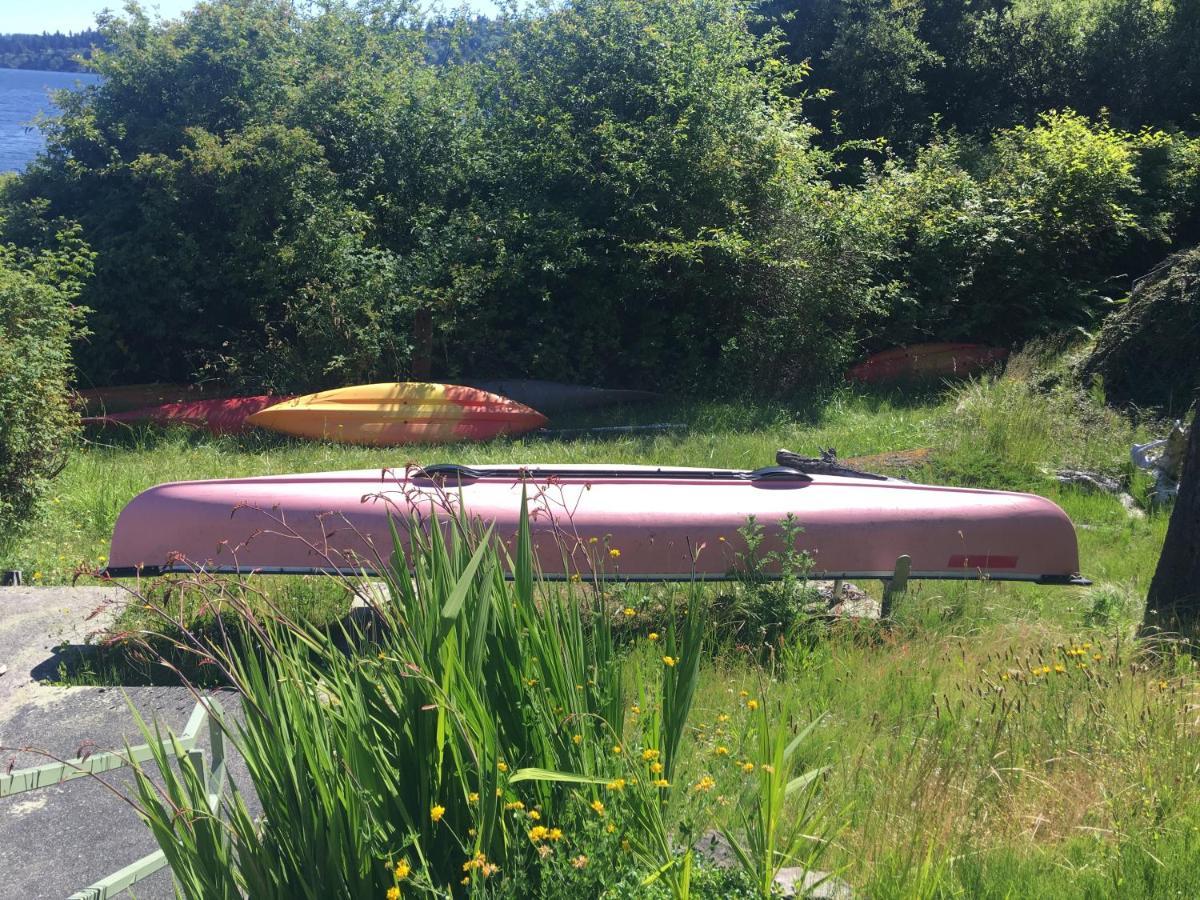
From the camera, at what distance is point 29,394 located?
8.35 meters

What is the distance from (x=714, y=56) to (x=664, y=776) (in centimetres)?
1271

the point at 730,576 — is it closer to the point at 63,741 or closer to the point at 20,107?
the point at 63,741

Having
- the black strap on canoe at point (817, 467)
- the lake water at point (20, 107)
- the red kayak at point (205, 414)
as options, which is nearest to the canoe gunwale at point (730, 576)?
the black strap on canoe at point (817, 467)

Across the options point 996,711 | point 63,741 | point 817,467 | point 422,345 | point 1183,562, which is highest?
point 422,345

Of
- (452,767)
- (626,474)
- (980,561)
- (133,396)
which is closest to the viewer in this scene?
(452,767)

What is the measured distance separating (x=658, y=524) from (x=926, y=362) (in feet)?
27.6

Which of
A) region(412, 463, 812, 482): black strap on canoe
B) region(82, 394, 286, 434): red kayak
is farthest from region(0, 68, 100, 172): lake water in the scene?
region(412, 463, 812, 482): black strap on canoe

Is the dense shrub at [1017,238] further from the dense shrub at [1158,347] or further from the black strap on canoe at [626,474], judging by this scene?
the black strap on canoe at [626,474]

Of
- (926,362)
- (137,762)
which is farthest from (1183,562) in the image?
(926,362)

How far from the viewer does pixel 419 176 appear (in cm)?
1425

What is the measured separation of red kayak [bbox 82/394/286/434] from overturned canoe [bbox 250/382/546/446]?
37 centimetres

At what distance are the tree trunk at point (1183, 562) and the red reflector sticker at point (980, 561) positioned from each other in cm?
88

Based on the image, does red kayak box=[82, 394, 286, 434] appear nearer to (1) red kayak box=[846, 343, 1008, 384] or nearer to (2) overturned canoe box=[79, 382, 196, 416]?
(2) overturned canoe box=[79, 382, 196, 416]

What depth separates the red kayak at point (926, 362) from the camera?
13.3 meters
